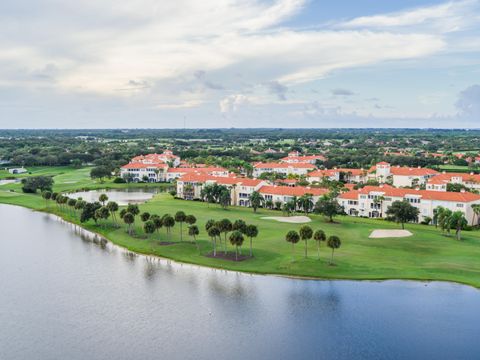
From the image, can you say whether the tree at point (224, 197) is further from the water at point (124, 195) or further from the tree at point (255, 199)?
the water at point (124, 195)

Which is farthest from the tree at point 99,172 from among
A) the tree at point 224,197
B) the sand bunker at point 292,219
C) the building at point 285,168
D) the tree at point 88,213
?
the sand bunker at point 292,219

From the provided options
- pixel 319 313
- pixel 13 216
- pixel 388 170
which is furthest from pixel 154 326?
pixel 388 170

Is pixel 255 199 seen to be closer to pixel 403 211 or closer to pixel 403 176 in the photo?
pixel 403 211

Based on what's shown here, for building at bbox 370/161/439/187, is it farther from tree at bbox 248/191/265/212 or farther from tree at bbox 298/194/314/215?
tree at bbox 248/191/265/212

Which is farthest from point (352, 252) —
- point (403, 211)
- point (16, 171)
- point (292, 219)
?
point (16, 171)

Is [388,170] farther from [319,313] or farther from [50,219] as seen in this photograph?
[319,313]

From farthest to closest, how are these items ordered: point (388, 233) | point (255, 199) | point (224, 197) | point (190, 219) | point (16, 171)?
point (16, 171) < point (224, 197) < point (255, 199) < point (388, 233) < point (190, 219)
